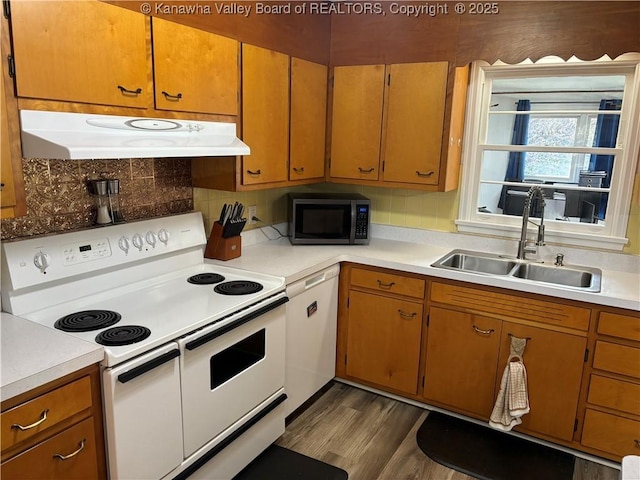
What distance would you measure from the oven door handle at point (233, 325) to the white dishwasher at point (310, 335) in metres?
0.17

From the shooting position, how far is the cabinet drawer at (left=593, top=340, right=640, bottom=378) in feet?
7.14

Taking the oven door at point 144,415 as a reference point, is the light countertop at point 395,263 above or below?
above

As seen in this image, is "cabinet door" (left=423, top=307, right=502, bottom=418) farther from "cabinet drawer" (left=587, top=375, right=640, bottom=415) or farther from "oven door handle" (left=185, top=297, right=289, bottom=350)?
"oven door handle" (left=185, top=297, right=289, bottom=350)

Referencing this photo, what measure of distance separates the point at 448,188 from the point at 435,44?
0.82m

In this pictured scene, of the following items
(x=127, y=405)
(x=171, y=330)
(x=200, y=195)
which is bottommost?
(x=127, y=405)

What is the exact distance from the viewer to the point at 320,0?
2910 mm

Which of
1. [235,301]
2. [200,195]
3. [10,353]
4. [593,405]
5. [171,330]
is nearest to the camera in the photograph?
[10,353]

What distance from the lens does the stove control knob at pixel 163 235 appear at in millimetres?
2303

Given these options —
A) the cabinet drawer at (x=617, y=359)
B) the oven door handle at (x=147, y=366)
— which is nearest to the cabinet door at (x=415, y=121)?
the cabinet drawer at (x=617, y=359)

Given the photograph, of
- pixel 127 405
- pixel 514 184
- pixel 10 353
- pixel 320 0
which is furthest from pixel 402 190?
pixel 10 353

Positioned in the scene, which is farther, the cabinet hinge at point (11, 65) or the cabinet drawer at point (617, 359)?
the cabinet drawer at point (617, 359)

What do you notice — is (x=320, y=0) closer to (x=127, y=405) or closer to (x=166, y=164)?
(x=166, y=164)

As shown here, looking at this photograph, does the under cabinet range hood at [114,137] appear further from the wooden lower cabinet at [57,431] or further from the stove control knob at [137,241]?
the wooden lower cabinet at [57,431]

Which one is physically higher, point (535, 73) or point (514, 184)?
point (535, 73)
